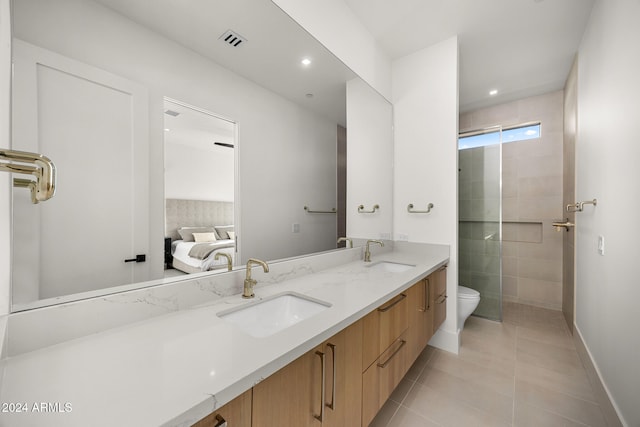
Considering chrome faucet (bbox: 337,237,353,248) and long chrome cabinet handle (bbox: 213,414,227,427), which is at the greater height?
chrome faucet (bbox: 337,237,353,248)

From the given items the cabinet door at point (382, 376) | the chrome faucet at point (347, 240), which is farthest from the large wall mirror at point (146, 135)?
the cabinet door at point (382, 376)

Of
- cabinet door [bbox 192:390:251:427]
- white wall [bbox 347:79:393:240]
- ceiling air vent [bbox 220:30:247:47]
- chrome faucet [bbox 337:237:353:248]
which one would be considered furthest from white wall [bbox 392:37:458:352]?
cabinet door [bbox 192:390:251:427]

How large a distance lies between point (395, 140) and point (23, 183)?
8.07ft

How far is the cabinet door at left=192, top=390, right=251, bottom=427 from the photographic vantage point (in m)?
0.55

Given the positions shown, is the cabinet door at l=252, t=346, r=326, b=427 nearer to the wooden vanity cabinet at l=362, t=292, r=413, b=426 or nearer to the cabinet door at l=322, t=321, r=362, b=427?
the cabinet door at l=322, t=321, r=362, b=427

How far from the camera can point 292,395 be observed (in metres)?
0.75

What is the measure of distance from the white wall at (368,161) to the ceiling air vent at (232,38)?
2.93 ft

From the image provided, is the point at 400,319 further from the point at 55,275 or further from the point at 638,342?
the point at 55,275

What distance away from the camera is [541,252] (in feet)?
10.2

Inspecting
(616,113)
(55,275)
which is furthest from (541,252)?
(55,275)

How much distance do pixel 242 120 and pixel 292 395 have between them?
1.15 m

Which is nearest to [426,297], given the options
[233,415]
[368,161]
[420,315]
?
[420,315]

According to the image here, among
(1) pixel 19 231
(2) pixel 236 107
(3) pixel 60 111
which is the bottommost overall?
(1) pixel 19 231

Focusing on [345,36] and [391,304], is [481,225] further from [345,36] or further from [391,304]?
[345,36]
